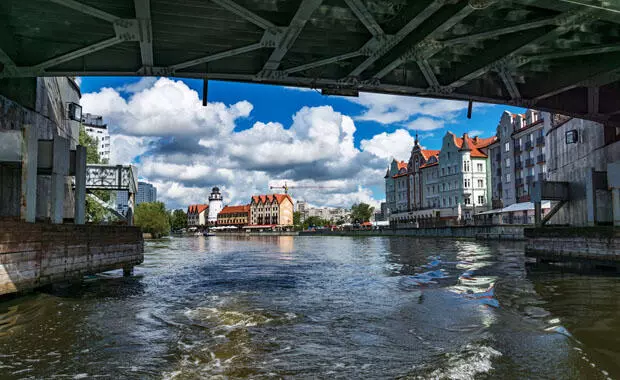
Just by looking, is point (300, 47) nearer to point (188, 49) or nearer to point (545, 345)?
point (188, 49)

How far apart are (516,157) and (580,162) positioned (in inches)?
Answer: 1929

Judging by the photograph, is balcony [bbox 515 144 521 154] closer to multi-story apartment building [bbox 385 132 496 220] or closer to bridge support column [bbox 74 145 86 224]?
multi-story apartment building [bbox 385 132 496 220]

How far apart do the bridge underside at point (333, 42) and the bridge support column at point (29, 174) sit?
3.12m

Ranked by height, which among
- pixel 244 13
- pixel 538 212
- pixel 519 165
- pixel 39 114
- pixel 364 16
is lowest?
pixel 538 212

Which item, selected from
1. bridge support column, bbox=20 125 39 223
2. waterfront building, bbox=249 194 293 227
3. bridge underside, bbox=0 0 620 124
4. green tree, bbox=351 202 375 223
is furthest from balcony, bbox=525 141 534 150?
waterfront building, bbox=249 194 293 227

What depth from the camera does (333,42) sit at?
17.0 m

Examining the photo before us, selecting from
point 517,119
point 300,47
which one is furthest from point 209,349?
point 517,119

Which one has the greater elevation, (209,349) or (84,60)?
(84,60)

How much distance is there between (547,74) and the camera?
68.9ft

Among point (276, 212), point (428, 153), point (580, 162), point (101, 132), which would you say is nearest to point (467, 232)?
point (580, 162)

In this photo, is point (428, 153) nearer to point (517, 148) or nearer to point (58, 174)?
point (517, 148)

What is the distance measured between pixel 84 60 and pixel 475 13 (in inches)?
563

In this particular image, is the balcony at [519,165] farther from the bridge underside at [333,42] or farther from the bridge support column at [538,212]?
the bridge underside at [333,42]

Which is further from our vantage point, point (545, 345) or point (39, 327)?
point (39, 327)
